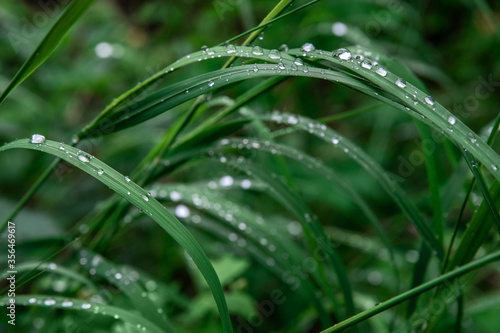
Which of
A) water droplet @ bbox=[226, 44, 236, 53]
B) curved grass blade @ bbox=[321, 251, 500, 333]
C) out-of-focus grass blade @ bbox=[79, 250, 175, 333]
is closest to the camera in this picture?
curved grass blade @ bbox=[321, 251, 500, 333]

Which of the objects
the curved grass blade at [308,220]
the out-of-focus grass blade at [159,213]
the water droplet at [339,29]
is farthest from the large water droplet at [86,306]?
the water droplet at [339,29]

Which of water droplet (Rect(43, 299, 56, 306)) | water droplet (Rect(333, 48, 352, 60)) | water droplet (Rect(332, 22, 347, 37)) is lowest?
water droplet (Rect(43, 299, 56, 306))

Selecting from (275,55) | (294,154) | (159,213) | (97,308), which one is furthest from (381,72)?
(97,308)

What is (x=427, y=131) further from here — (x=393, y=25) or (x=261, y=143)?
(x=393, y=25)

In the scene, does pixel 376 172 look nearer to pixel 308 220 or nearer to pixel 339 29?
pixel 308 220

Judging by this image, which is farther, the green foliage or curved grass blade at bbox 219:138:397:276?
curved grass blade at bbox 219:138:397:276

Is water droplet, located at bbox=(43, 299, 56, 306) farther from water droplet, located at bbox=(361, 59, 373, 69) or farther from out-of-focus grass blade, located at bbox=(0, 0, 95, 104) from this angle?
water droplet, located at bbox=(361, 59, 373, 69)

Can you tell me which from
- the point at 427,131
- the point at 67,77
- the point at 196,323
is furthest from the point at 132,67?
the point at 427,131

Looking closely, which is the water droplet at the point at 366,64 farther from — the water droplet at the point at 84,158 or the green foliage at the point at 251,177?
the water droplet at the point at 84,158

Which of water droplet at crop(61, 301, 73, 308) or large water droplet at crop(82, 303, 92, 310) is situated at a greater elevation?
water droplet at crop(61, 301, 73, 308)

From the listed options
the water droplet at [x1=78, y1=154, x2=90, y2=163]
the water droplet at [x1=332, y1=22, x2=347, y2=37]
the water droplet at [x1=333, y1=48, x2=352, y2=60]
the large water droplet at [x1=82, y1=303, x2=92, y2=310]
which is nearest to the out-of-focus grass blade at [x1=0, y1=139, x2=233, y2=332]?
the water droplet at [x1=78, y1=154, x2=90, y2=163]
